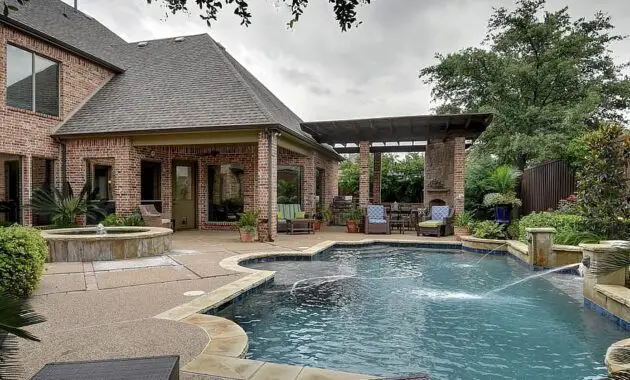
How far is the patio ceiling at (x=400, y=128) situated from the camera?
38.9ft

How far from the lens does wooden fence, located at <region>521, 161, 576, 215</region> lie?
1029 centimetres

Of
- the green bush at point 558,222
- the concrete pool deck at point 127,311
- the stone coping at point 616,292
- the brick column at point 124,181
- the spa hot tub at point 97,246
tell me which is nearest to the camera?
the concrete pool deck at point 127,311

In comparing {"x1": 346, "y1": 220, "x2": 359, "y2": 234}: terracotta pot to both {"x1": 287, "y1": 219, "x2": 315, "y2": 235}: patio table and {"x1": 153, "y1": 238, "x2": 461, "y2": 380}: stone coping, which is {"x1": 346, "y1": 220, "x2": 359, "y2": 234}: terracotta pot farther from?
{"x1": 153, "y1": 238, "x2": 461, "y2": 380}: stone coping

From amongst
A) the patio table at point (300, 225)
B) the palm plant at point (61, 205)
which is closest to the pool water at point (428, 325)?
the patio table at point (300, 225)

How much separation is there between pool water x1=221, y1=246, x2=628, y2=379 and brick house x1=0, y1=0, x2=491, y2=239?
189 inches

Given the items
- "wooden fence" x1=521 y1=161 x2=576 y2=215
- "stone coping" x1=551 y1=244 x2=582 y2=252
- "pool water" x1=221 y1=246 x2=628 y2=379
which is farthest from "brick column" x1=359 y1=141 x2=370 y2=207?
"stone coping" x1=551 y1=244 x2=582 y2=252

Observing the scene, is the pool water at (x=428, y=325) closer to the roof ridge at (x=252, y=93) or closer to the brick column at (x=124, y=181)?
the roof ridge at (x=252, y=93)

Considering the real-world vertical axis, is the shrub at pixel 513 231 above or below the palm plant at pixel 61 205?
below

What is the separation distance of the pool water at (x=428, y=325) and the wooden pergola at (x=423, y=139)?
578cm

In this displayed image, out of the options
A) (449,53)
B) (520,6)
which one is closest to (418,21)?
(449,53)

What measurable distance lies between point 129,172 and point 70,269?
5135 mm

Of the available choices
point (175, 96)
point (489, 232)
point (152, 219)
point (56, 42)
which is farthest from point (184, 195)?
point (489, 232)

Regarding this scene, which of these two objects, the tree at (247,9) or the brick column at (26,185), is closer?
the tree at (247,9)

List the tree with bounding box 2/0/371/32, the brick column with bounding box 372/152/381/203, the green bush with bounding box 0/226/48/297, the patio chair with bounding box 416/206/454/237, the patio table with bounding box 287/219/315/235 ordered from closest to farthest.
Answer: the tree with bounding box 2/0/371/32 < the green bush with bounding box 0/226/48/297 < the patio chair with bounding box 416/206/454/237 < the patio table with bounding box 287/219/315/235 < the brick column with bounding box 372/152/381/203
